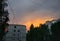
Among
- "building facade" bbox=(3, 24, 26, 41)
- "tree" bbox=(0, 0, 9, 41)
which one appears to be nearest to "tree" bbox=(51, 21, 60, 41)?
"building facade" bbox=(3, 24, 26, 41)

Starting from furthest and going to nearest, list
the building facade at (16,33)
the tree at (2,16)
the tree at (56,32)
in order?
the building facade at (16,33) < the tree at (56,32) < the tree at (2,16)

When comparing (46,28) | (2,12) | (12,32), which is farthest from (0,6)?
(12,32)

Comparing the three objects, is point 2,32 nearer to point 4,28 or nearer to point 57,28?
point 4,28

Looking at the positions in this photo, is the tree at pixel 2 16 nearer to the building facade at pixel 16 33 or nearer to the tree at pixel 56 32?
the tree at pixel 56 32

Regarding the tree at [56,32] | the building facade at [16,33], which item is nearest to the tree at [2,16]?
the tree at [56,32]

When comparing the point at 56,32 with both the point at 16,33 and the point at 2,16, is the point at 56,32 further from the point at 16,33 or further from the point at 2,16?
the point at 2,16

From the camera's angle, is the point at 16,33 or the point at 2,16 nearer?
the point at 2,16

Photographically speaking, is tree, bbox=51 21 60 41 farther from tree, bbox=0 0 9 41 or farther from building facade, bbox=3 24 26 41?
tree, bbox=0 0 9 41

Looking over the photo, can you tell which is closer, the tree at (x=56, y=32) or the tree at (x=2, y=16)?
the tree at (x=2, y=16)

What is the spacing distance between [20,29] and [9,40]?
35.5 ft

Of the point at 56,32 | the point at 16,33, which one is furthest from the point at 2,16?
the point at 16,33

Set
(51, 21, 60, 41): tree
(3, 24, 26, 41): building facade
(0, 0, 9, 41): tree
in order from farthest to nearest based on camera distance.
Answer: (3, 24, 26, 41): building facade → (51, 21, 60, 41): tree → (0, 0, 9, 41): tree

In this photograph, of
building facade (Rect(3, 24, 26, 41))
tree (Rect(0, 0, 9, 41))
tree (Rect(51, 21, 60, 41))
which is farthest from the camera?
building facade (Rect(3, 24, 26, 41))

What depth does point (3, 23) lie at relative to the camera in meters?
31.3
